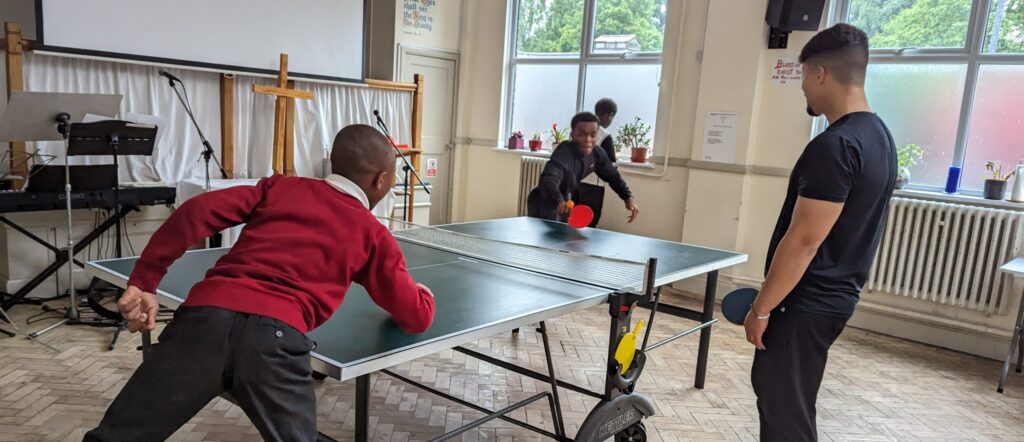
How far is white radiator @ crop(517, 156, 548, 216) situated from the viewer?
6.77 m

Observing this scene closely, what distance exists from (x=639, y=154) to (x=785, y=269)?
4.31 m

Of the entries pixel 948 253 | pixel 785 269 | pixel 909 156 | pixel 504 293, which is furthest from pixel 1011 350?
pixel 504 293

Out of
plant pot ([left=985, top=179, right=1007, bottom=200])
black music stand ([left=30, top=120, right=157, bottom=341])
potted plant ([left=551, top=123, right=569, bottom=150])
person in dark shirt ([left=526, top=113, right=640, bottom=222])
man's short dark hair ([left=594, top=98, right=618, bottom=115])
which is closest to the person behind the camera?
black music stand ([left=30, top=120, right=157, bottom=341])

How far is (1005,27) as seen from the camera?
461cm

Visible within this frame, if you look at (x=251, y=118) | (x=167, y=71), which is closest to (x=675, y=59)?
(x=251, y=118)

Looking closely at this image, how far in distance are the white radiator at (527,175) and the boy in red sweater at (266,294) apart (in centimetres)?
496

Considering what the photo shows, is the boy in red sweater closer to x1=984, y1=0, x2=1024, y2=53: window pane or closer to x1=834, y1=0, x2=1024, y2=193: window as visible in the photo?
x1=834, y1=0, x2=1024, y2=193: window

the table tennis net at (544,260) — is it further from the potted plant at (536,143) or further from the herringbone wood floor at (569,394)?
the potted plant at (536,143)

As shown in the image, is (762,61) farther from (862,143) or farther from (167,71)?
(167,71)

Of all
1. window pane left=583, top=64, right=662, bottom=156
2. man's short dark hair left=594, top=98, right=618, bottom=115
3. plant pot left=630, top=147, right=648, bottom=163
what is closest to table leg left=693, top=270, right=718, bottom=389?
man's short dark hair left=594, top=98, right=618, bottom=115

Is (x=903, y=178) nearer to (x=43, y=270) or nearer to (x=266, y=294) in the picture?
(x=266, y=294)

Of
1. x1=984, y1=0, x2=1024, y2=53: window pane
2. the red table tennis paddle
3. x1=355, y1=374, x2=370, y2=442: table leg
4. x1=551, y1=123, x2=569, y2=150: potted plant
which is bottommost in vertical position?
x1=355, y1=374, x2=370, y2=442: table leg

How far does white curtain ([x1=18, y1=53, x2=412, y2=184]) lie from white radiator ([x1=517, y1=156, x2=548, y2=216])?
61.9 inches

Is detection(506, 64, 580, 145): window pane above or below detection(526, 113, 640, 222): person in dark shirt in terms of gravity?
above
